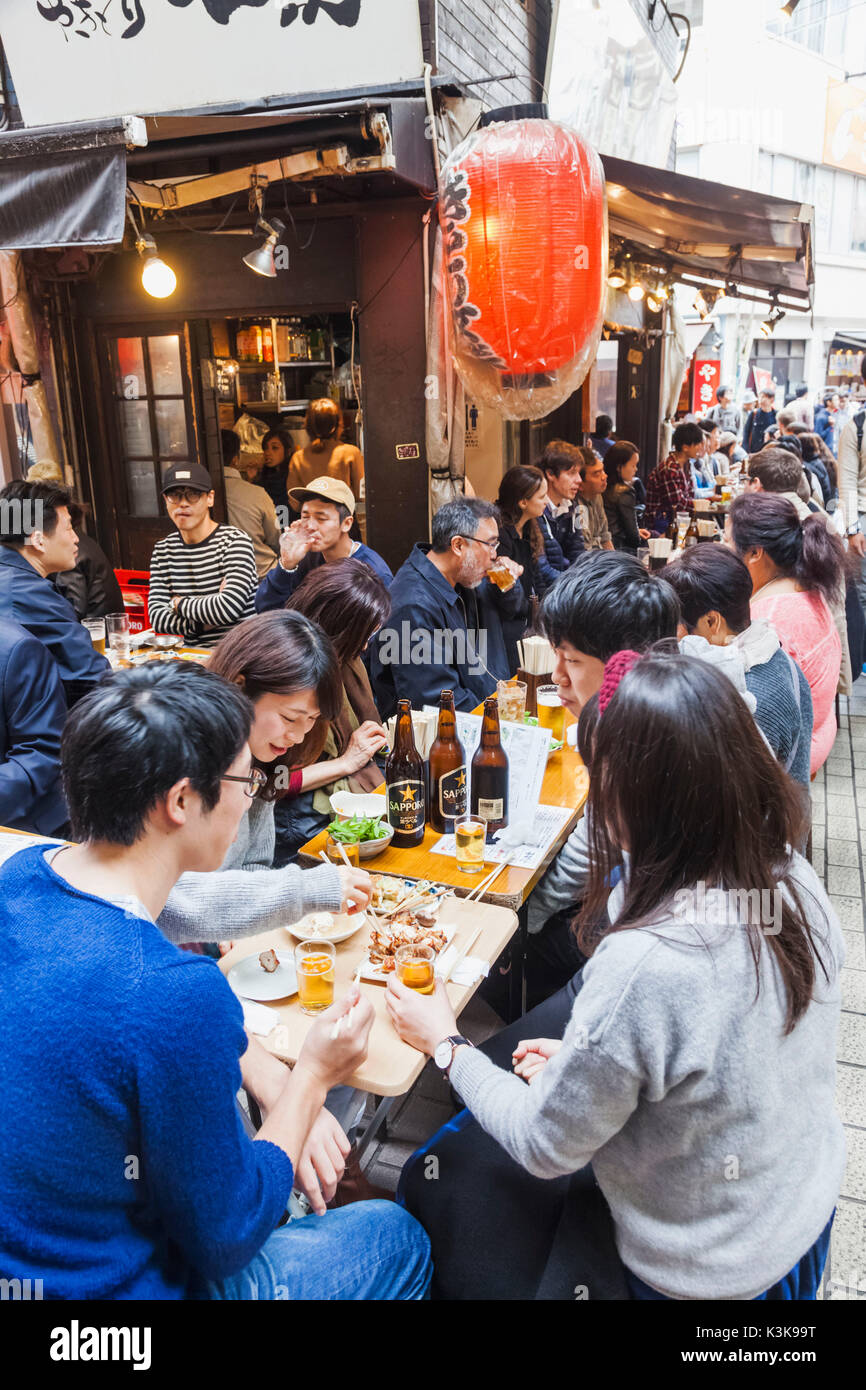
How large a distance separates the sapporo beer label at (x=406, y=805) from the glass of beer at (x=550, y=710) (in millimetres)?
1236

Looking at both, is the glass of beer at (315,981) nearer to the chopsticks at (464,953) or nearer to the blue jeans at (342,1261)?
the chopsticks at (464,953)

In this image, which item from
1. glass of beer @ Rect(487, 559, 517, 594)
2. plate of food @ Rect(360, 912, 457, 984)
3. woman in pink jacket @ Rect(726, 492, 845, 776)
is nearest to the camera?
plate of food @ Rect(360, 912, 457, 984)

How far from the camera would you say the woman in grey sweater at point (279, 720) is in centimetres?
239

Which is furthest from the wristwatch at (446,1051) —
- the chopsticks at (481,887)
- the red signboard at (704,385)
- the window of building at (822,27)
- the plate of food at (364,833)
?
the window of building at (822,27)

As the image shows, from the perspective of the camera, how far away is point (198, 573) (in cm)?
562

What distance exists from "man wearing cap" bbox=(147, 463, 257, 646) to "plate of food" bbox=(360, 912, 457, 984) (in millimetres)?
3276

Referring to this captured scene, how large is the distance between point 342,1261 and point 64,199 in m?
5.31

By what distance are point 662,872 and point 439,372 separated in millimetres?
5250

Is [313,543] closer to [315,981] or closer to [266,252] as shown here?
[266,252]

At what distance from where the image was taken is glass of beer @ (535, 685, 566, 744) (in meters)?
4.28

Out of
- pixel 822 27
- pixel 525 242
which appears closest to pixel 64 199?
pixel 525 242

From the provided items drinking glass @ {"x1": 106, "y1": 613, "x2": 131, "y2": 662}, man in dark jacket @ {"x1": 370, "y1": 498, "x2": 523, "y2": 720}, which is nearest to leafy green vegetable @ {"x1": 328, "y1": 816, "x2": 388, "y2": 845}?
man in dark jacket @ {"x1": 370, "y1": 498, "x2": 523, "y2": 720}

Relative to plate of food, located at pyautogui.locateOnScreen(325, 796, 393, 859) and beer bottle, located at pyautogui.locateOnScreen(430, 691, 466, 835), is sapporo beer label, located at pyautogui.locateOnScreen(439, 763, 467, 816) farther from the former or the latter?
plate of food, located at pyautogui.locateOnScreen(325, 796, 393, 859)

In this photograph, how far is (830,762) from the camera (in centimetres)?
657
